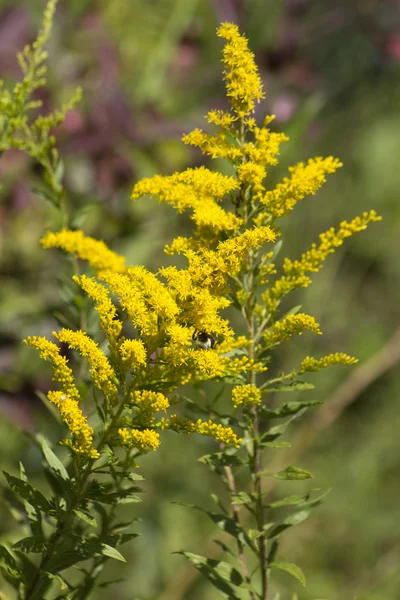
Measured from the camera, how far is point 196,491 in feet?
6.08

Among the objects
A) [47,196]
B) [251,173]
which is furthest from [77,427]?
[47,196]

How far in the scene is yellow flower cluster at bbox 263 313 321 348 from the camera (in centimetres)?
61

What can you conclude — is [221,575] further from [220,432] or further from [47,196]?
[47,196]

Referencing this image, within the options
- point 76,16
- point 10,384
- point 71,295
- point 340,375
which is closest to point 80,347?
point 71,295

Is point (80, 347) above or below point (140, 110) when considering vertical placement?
below

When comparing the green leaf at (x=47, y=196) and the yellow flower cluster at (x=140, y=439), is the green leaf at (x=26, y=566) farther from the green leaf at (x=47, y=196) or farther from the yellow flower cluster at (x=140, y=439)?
the green leaf at (x=47, y=196)

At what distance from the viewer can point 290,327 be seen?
0.62m

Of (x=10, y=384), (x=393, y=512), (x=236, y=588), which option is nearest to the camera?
(x=236, y=588)

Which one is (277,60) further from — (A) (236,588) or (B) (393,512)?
(A) (236,588)

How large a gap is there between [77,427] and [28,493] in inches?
4.0

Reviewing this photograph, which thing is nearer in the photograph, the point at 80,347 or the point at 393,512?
the point at 80,347

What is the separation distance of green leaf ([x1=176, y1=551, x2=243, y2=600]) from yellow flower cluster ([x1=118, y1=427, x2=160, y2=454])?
0.17 meters

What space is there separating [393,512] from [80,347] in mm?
1793

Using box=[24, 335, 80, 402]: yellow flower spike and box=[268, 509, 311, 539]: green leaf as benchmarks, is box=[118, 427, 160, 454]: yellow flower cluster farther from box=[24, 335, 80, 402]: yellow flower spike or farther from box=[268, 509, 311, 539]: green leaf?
box=[268, 509, 311, 539]: green leaf
